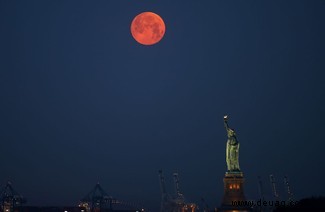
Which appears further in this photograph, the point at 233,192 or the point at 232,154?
the point at 232,154

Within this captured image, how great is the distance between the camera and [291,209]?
276ft

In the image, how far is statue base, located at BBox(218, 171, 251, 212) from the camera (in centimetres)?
10838

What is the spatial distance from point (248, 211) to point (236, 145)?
14.2 meters

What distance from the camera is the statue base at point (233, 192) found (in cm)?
10838

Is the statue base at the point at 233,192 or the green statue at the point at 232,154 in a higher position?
the green statue at the point at 232,154

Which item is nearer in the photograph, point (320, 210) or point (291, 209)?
point (320, 210)

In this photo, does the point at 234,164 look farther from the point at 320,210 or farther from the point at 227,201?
the point at 320,210

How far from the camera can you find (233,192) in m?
110

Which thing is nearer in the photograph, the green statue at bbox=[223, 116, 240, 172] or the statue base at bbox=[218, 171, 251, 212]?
the statue base at bbox=[218, 171, 251, 212]

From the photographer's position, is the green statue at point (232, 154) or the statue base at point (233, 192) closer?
the statue base at point (233, 192)

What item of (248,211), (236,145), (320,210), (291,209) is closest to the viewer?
(320,210)

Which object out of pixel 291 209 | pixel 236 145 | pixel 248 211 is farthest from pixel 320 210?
pixel 236 145

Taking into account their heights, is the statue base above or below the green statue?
below

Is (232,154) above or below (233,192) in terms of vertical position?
above
